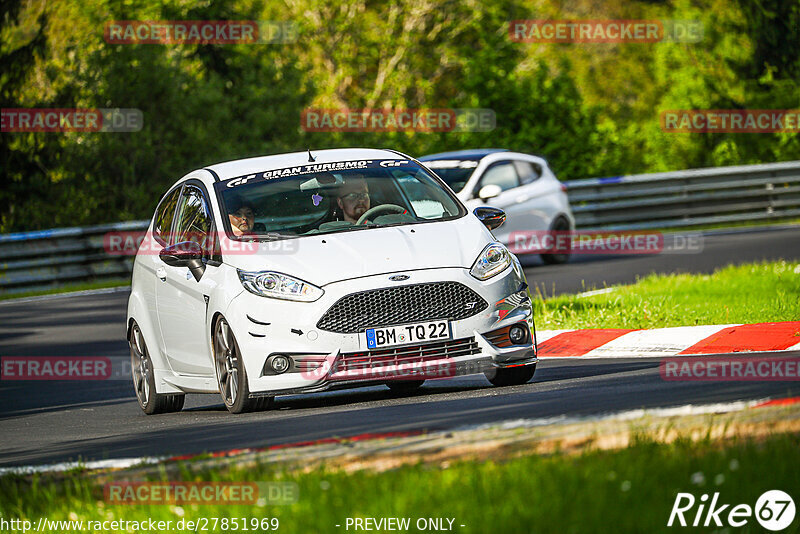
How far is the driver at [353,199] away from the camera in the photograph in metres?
10.3

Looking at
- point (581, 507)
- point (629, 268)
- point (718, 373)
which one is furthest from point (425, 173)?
point (629, 268)

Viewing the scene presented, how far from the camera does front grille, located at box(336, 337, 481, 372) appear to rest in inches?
360

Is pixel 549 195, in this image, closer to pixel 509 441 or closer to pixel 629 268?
pixel 629 268

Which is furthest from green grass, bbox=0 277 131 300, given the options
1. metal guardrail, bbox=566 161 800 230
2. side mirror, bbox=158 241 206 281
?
side mirror, bbox=158 241 206 281

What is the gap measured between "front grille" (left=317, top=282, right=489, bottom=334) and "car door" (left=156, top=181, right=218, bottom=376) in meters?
1.06

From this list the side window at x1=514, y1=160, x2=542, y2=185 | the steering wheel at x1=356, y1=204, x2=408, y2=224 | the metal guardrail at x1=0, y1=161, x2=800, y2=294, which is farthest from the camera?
the metal guardrail at x1=0, y1=161, x2=800, y2=294

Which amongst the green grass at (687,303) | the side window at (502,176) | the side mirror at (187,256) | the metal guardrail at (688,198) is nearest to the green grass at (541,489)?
the side mirror at (187,256)

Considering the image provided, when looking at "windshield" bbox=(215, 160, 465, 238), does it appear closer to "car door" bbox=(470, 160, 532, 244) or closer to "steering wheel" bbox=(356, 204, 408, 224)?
"steering wheel" bbox=(356, 204, 408, 224)

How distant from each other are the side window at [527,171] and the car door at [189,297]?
37.4 feet

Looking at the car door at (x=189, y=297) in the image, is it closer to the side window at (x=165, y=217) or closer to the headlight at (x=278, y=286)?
the side window at (x=165, y=217)

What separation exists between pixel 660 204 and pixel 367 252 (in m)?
19.6

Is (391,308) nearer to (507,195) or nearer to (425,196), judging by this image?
(425,196)

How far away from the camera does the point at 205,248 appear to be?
10.2m

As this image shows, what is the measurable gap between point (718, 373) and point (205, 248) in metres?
3.62
